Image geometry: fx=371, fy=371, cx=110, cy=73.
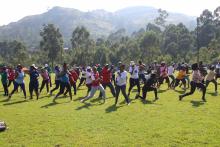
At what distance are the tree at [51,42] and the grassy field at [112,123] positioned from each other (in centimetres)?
7259

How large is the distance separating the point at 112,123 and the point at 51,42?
81.0 m

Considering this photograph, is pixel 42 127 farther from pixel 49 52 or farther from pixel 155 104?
pixel 49 52

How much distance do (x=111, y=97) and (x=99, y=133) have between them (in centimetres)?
991

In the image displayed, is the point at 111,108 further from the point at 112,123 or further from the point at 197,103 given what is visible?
the point at 197,103

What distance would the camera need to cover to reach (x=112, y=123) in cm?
1352

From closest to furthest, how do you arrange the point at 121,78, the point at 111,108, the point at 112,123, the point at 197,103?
the point at 112,123 < the point at 111,108 < the point at 121,78 < the point at 197,103

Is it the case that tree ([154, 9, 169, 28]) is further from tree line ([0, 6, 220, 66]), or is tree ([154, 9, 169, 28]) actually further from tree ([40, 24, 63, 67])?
tree ([40, 24, 63, 67])

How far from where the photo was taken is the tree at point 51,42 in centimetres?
9181

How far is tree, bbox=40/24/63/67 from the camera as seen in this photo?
91.8 meters

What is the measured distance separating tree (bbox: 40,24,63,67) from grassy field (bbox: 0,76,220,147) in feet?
238

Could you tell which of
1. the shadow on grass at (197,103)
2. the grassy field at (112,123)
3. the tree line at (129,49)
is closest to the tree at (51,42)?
the tree line at (129,49)

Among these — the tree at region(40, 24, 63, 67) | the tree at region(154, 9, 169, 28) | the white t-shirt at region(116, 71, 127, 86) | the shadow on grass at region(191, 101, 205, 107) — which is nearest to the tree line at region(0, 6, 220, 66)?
the tree at region(40, 24, 63, 67)

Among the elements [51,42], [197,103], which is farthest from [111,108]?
[51,42]

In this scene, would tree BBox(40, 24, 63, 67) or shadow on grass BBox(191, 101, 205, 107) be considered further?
tree BBox(40, 24, 63, 67)
